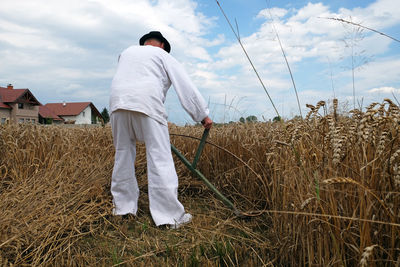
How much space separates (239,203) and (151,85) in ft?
4.70

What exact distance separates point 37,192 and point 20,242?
3.14ft

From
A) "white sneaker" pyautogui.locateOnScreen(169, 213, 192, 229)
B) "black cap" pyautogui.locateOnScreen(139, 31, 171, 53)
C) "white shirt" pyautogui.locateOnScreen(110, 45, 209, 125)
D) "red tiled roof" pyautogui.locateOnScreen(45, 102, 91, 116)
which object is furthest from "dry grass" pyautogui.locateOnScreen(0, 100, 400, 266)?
"red tiled roof" pyautogui.locateOnScreen(45, 102, 91, 116)

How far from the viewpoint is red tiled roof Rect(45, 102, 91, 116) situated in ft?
159

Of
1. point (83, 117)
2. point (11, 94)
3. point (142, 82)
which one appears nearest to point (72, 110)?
point (83, 117)

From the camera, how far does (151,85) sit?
2.74 meters

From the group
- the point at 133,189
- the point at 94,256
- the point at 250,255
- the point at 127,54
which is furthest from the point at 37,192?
the point at 250,255

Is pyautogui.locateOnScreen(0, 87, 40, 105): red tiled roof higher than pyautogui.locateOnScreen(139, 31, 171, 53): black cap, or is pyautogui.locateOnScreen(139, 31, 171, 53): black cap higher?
pyautogui.locateOnScreen(0, 87, 40, 105): red tiled roof

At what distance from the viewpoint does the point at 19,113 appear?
36125mm

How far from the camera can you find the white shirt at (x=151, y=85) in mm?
2689

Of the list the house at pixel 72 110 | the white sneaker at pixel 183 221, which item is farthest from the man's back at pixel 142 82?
the house at pixel 72 110

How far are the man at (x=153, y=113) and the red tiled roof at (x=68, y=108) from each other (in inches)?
1907

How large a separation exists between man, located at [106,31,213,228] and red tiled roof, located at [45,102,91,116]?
48430 millimetres

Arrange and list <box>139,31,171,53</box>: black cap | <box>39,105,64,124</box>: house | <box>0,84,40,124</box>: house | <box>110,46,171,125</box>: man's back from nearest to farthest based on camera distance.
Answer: <box>110,46,171,125</box>: man's back → <box>139,31,171,53</box>: black cap → <box>0,84,40,124</box>: house → <box>39,105,64,124</box>: house

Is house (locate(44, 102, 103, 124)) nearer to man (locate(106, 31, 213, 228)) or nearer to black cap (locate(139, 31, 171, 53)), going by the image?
black cap (locate(139, 31, 171, 53))
